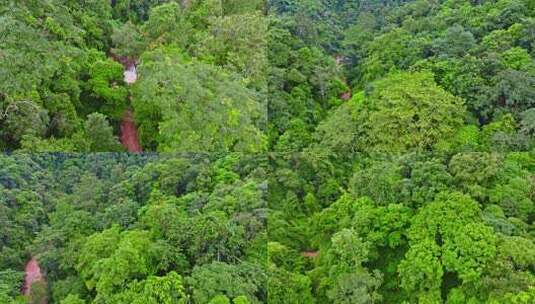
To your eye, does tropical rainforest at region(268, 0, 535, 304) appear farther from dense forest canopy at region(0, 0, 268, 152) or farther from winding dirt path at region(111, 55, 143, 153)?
winding dirt path at region(111, 55, 143, 153)

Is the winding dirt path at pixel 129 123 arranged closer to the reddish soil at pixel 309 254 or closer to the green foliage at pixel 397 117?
the green foliage at pixel 397 117

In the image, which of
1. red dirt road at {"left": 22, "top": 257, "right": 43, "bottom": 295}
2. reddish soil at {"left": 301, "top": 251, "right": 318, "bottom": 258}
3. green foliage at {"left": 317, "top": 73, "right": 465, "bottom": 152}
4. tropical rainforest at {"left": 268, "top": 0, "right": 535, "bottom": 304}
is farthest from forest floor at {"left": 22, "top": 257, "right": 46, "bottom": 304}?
green foliage at {"left": 317, "top": 73, "right": 465, "bottom": 152}

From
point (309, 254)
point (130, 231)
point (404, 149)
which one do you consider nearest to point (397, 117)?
point (404, 149)

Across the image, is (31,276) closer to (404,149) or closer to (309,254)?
(309,254)

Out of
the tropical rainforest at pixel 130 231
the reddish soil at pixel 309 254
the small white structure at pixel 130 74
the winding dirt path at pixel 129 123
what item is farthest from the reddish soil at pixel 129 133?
the reddish soil at pixel 309 254

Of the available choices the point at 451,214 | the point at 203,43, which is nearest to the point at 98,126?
the point at 203,43

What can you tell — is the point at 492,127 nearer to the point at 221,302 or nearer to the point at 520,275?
the point at 520,275
